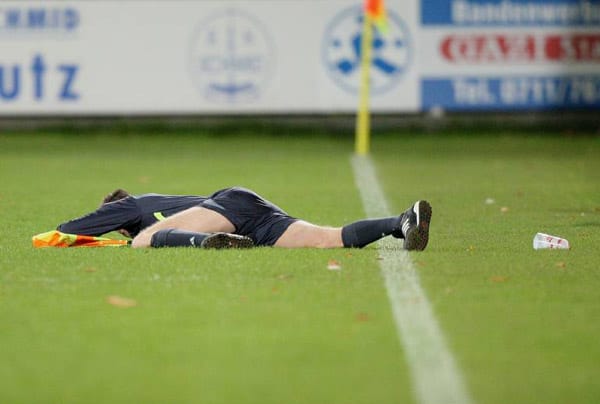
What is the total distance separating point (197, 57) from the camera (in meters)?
20.5

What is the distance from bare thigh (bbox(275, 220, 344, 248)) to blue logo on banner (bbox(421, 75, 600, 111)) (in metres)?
12.2

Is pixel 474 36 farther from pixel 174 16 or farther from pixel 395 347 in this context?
pixel 395 347

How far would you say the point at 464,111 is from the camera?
68.6ft

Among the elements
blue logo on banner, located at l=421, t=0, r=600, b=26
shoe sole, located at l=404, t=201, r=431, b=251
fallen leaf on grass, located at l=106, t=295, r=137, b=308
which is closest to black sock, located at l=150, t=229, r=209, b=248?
shoe sole, located at l=404, t=201, r=431, b=251

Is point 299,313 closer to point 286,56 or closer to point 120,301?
point 120,301

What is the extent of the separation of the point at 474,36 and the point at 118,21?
5.43 m

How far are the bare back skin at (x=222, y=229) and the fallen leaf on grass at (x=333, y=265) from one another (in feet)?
1.90

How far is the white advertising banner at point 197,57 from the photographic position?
20.4 metres

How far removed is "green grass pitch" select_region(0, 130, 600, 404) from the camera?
5.03 m

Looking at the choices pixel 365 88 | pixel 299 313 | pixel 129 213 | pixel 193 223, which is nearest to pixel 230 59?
pixel 365 88

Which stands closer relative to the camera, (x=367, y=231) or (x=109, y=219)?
(x=367, y=231)

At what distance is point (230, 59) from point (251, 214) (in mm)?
12143

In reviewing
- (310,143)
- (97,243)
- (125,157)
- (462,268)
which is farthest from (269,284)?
(310,143)

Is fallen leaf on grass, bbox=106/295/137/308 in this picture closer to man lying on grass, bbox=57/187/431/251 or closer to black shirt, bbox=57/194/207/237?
man lying on grass, bbox=57/187/431/251
